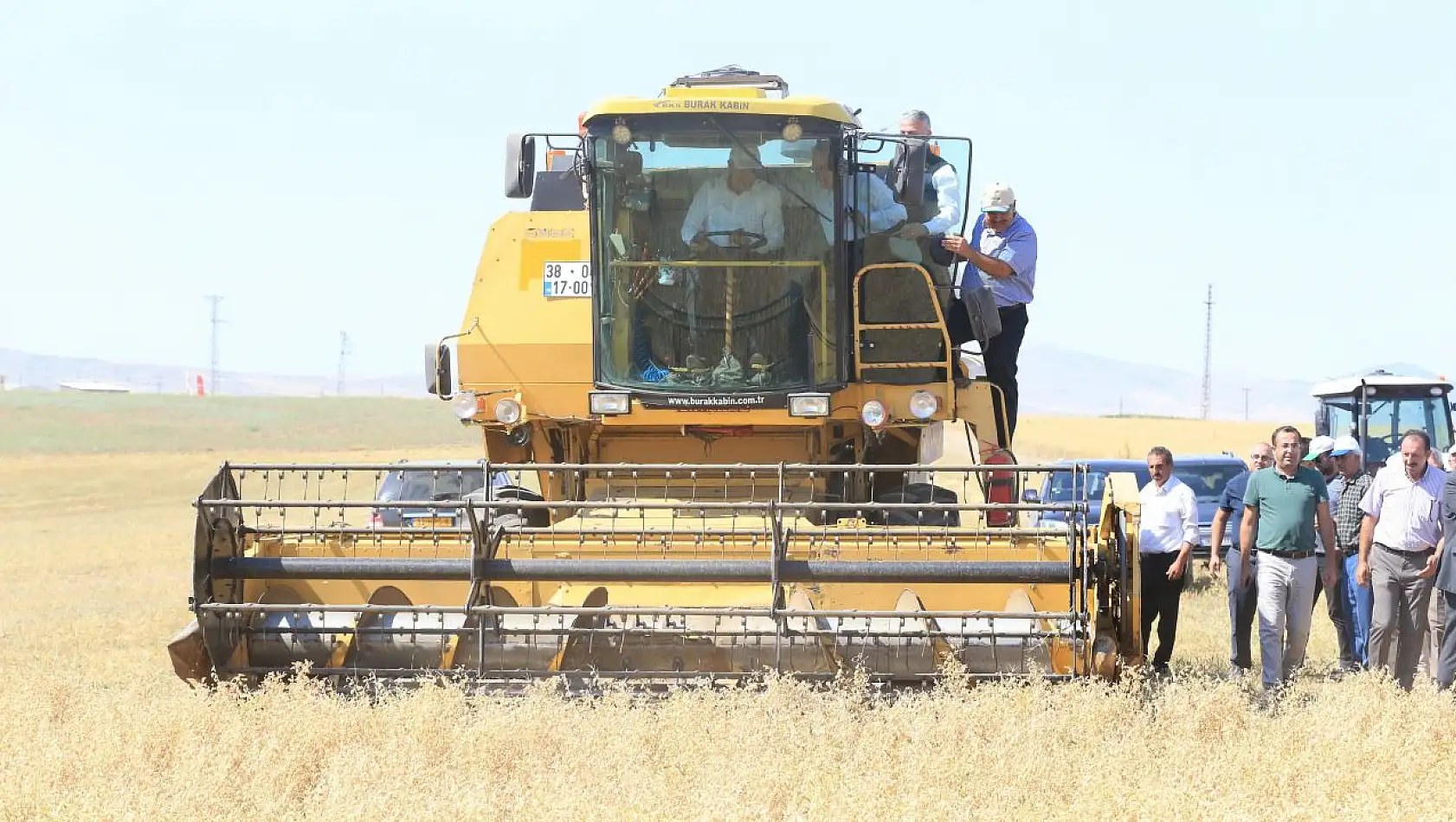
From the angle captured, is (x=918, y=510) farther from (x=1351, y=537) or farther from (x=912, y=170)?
(x=1351, y=537)

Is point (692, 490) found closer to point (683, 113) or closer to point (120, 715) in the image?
point (683, 113)

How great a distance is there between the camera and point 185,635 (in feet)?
25.1

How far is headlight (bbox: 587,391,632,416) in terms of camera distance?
9.38 metres

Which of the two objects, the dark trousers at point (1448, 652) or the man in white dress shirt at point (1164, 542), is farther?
the man in white dress shirt at point (1164, 542)

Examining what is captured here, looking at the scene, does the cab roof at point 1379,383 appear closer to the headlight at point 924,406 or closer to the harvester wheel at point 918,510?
the harvester wheel at point 918,510

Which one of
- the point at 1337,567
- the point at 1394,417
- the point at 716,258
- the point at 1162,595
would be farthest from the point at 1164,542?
the point at 1394,417

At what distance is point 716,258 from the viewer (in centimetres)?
942

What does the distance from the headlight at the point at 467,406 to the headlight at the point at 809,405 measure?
6.07 ft

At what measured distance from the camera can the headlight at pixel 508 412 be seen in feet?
31.5

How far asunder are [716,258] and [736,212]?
11.0 inches

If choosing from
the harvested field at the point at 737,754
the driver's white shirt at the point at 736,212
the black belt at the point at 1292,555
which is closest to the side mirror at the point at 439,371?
the driver's white shirt at the point at 736,212

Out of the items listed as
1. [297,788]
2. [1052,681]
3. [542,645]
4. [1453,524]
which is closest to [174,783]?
[297,788]

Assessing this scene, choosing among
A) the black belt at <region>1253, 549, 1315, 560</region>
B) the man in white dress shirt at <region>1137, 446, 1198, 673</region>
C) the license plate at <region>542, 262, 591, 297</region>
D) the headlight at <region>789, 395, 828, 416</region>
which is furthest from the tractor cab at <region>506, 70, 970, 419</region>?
the black belt at <region>1253, 549, 1315, 560</region>

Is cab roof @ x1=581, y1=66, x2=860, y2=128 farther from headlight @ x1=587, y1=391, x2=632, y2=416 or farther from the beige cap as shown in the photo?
headlight @ x1=587, y1=391, x2=632, y2=416
